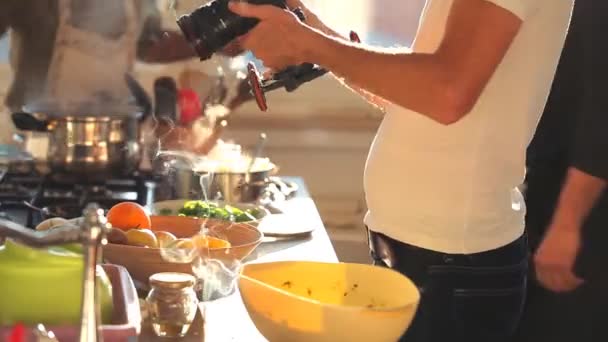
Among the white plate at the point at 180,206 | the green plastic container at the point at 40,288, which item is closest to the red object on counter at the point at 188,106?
the white plate at the point at 180,206

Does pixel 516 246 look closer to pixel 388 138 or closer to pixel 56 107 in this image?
pixel 388 138

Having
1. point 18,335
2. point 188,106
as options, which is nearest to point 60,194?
point 188,106

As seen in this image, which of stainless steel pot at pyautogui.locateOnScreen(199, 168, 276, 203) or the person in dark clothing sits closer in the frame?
the person in dark clothing

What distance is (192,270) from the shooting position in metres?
1.03

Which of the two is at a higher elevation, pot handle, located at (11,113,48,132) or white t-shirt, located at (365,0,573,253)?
white t-shirt, located at (365,0,573,253)

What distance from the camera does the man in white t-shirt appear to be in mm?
1031

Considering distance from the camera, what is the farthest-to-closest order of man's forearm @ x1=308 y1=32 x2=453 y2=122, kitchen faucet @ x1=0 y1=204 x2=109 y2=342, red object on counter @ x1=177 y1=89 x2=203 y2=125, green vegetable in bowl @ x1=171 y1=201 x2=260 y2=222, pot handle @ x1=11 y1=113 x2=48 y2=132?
1. red object on counter @ x1=177 y1=89 x2=203 y2=125
2. pot handle @ x1=11 y1=113 x2=48 y2=132
3. green vegetable in bowl @ x1=171 y1=201 x2=260 y2=222
4. man's forearm @ x1=308 y1=32 x2=453 y2=122
5. kitchen faucet @ x1=0 y1=204 x2=109 y2=342

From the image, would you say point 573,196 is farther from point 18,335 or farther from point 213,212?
point 18,335

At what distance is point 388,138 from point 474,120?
12cm

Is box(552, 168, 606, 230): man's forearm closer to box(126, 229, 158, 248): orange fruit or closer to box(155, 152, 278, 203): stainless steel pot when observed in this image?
box(155, 152, 278, 203): stainless steel pot

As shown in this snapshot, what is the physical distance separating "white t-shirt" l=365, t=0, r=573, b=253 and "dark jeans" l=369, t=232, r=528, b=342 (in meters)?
0.02

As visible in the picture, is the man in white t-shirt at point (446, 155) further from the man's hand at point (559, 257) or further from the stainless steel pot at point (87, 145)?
the stainless steel pot at point (87, 145)

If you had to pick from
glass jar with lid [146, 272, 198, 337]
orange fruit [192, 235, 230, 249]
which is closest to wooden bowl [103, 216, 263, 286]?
orange fruit [192, 235, 230, 249]

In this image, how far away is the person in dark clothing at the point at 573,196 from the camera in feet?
4.58
